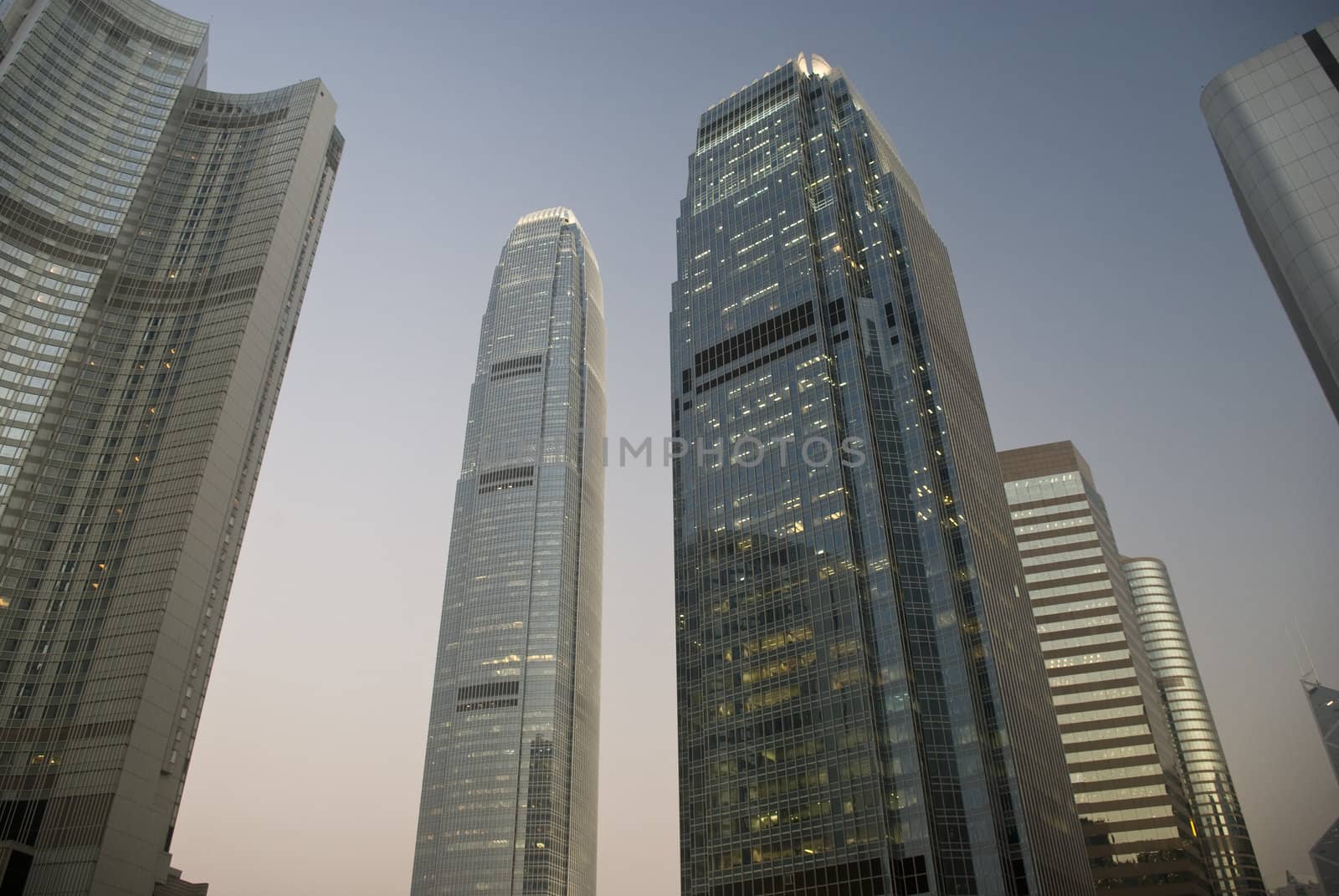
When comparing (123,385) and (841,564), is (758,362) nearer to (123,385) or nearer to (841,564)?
(841,564)

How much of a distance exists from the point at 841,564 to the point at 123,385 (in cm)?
11244

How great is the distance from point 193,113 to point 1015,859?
18439cm

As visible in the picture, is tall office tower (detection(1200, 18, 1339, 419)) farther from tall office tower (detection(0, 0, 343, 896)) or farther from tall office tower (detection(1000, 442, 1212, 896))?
tall office tower (detection(0, 0, 343, 896))

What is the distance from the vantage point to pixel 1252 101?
72.1 meters

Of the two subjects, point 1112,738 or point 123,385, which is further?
point 1112,738

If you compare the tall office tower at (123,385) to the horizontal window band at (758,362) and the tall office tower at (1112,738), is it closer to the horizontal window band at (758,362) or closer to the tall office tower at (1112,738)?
the horizontal window band at (758,362)

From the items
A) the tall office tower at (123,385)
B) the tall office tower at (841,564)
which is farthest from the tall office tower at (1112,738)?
the tall office tower at (123,385)

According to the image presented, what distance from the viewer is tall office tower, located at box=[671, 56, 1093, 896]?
10425 centimetres

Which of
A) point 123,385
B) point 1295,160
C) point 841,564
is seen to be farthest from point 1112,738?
point 123,385

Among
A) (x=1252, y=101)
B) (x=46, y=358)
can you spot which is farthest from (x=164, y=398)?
(x=1252, y=101)

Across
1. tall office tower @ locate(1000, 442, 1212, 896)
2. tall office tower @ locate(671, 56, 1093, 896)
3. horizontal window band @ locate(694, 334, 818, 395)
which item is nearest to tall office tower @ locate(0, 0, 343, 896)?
tall office tower @ locate(671, 56, 1093, 896)

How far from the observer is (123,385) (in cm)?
14912

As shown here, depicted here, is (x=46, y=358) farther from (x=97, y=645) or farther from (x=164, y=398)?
(x=97, y=645)

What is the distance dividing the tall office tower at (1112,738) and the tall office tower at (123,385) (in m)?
144
